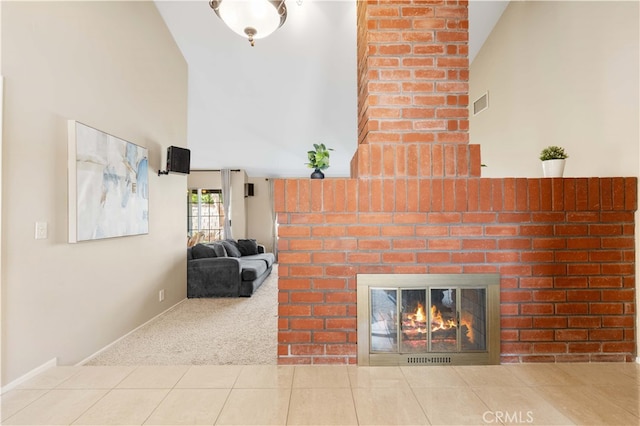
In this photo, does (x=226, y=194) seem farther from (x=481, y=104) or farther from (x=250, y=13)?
(x=250, y=13)

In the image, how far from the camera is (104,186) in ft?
8.23

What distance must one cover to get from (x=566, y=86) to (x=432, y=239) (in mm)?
1624

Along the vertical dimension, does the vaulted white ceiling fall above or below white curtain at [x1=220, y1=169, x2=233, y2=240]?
above

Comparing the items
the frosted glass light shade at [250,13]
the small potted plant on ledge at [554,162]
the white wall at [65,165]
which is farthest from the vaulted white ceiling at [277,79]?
A: the small potted plant on ledge at [554,162]

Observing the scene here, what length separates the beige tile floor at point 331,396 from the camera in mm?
1361

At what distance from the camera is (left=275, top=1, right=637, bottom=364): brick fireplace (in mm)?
1848

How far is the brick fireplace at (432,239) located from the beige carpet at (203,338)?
770 mm

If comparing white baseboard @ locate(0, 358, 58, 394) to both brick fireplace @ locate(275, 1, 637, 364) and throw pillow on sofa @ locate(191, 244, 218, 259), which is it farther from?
throw pillow on sofa @ locate(191, 244, 218, 259)

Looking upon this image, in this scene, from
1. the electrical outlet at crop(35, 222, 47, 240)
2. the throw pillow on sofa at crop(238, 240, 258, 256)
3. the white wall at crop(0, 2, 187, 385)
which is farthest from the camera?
the throw pillow on sofa at crop(238, 240, 258, 256)

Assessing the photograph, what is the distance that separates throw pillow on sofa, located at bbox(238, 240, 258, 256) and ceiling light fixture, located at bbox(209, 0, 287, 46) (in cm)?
516

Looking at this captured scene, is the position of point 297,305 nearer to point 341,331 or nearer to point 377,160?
point 341,331

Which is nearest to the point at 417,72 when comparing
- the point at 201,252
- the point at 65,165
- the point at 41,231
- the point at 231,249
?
the point at 65,165

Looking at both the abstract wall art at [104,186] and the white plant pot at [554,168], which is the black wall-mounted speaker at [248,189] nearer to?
the abstract wall art at [104,186]

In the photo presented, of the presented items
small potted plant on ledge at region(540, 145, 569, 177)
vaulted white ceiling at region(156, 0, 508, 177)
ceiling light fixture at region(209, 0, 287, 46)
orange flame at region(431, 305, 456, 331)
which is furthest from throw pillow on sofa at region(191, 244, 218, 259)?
small potted plant on ledge at region(540, 145, 569, 177)
